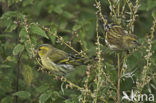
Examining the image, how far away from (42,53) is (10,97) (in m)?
0.77

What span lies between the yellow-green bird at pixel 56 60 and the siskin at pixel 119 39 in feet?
2.84

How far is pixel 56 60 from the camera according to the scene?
452 cm

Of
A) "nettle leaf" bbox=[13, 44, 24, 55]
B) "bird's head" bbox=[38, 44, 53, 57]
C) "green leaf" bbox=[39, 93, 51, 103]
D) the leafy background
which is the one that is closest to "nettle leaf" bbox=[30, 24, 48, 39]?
the leafy background

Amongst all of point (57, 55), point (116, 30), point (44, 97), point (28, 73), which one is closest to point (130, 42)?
point (116, 30)

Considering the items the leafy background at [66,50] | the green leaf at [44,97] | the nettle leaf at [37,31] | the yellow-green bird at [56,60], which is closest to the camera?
the leafy background at [66,50]

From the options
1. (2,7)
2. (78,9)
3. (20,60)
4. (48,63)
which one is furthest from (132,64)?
(78,9)

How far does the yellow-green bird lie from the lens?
4277 millimetres

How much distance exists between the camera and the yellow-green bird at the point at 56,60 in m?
4.28

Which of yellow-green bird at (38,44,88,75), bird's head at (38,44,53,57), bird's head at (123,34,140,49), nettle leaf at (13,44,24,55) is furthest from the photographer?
bird's head at (38,44,53,57)

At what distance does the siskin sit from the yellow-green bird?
0.87 meters

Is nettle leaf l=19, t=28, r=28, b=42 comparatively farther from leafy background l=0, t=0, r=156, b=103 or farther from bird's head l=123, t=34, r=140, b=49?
bird's head l=123, t=34, r=140, b=49

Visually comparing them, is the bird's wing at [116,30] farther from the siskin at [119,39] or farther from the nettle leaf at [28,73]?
the nettle leaf at [28,73]

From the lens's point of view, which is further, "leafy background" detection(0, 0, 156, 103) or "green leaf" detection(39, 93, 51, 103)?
"green leaf" detection(39, 93, 51, 103)

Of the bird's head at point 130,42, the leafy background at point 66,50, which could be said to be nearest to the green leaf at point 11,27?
the leafy background at point 66,50
